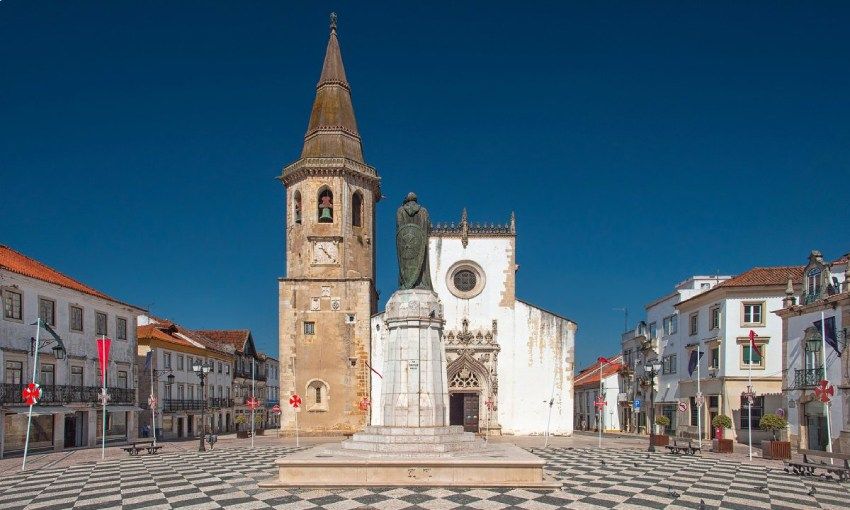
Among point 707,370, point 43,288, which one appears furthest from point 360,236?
point 707,370

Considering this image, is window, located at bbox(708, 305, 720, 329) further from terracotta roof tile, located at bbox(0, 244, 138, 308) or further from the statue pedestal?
terracotta roof tile, located at bbox(0, 244, 138, 308)

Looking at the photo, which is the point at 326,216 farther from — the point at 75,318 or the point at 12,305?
the point at 12,305

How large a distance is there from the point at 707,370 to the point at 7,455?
35.4 metres

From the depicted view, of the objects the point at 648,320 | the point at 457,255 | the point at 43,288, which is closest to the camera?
the point at 43,288

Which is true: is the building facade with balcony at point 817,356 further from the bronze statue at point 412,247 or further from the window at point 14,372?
the window at point 14,372

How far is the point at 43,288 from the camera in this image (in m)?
31.5

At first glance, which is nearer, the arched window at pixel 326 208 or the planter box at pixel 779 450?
the planter box at pixel 779 450

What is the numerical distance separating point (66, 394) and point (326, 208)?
1783 centimetres

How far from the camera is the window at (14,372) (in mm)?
28891

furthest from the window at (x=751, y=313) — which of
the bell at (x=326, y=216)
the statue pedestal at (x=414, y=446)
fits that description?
the bell at (x=326, y=216)

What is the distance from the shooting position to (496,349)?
4100cm

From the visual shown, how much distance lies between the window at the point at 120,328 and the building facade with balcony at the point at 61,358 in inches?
2.2

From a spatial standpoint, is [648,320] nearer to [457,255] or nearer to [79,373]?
[457,255]

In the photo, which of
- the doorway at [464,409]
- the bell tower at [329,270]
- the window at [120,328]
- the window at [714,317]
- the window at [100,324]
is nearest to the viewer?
the window at [100,324]
